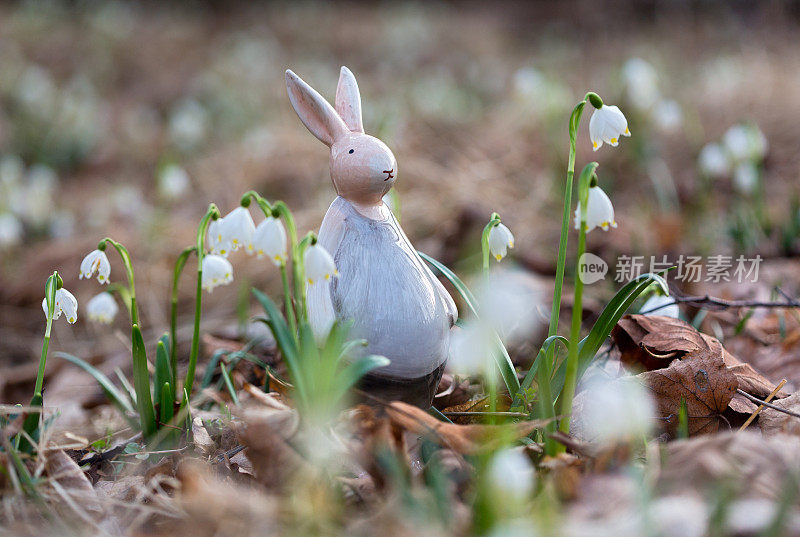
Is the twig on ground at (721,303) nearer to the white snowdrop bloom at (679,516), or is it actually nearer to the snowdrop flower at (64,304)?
the white snowdrop bloom at (679,516)

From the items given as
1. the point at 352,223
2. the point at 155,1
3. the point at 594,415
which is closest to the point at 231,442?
the point at 352,223

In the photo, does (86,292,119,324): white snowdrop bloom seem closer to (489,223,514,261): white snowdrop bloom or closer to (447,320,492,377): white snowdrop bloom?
(447,320,492,377): white snowdrop bloom

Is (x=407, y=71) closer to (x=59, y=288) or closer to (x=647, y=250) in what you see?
(x=647, y=250)

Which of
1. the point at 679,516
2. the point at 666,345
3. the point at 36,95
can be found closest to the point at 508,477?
the point at 679,516

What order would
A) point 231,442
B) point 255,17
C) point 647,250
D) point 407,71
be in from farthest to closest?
1. point 255,17
2. point 407,71
3. point 647,250
4. point 231,442

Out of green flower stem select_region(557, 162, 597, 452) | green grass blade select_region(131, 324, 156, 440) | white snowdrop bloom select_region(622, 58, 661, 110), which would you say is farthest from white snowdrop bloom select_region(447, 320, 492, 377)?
white snowdrop bloom select_region(622, 58, 661, 110)

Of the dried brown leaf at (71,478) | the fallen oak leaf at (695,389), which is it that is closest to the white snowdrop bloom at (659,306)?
the fallen oak leaf at (695,389)

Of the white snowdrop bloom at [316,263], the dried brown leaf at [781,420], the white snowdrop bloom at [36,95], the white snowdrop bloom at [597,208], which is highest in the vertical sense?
the white snowdrop bloom at [36,95]
